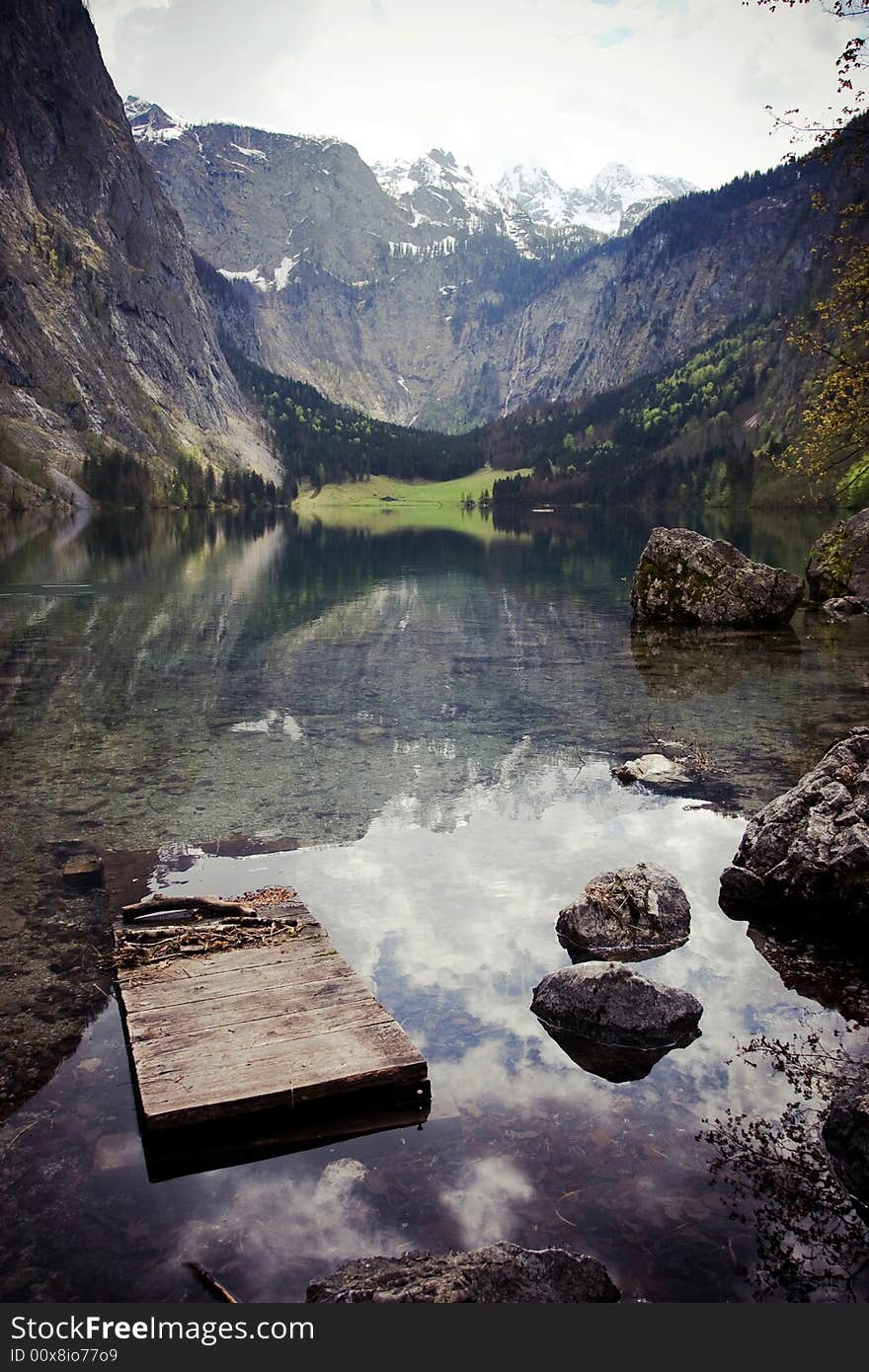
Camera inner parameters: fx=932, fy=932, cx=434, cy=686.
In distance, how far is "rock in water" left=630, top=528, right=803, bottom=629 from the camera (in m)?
36.9

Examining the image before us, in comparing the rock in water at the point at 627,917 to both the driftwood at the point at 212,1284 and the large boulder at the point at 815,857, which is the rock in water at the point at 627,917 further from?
the driftwood at the point at 212,1284

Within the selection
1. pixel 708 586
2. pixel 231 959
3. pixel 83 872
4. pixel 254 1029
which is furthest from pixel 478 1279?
pixel 708 586

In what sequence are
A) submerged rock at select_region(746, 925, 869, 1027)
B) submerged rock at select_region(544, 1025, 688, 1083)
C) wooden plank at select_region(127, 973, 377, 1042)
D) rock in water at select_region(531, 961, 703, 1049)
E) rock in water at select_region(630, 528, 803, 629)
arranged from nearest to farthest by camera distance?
submerged rock at select_region(544, 1025, 688, 1083)
wooden plank at select_region(127, 973, 377, 1042)
rock in water at select_region(531, 961, 703, 1049)
submerged rock at select_region(746, 925, 869, 1027)
rock in water at select_region(630, 528, 803, 629)

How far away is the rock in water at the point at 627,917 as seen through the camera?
11.6 meters

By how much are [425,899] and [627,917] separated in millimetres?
2796

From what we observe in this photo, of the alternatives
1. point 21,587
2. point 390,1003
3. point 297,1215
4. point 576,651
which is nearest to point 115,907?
point 390,1003

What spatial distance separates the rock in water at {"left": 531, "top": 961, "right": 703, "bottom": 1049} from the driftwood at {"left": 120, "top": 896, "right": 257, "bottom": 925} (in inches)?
161

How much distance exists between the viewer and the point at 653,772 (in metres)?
18.3

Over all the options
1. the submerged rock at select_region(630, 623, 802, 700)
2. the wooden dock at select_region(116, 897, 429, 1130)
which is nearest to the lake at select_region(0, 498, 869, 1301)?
the submerged rock at select_region(630, 623, 802, 700)

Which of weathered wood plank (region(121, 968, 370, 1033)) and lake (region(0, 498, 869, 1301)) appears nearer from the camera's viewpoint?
lake (region(0, 498, 869, 1301))

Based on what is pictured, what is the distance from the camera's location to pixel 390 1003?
1019 centimetres

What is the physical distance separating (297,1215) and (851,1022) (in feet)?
19.9

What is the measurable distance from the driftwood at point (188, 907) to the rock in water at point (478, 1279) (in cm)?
585

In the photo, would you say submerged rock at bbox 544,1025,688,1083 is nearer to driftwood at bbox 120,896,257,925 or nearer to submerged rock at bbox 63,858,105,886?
driftwood at bbox 120,896,257,925
